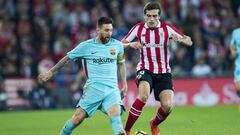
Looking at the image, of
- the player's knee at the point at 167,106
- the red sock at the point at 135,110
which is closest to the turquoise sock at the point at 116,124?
the red sock at the point at 135,110

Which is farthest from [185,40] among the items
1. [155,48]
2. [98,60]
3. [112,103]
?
[112,103]

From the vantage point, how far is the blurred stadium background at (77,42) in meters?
21.4

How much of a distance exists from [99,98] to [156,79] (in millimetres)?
1777

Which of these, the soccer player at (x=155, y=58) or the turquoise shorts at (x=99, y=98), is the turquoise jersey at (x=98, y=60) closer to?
the turquoise shorts at (x=99, y=98)

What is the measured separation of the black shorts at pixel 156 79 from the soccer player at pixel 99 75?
4.18 feet

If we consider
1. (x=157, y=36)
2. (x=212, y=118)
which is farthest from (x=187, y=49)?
(x=157, y=36)

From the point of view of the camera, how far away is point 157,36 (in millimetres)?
11680

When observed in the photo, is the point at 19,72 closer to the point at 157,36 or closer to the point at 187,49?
the point at 187,49

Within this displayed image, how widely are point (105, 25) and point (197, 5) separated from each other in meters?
14.0

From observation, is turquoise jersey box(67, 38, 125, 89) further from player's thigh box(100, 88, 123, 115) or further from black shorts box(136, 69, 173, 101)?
black shorts box(136, 69, 173, 101)

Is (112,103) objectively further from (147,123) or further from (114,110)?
(147,123)

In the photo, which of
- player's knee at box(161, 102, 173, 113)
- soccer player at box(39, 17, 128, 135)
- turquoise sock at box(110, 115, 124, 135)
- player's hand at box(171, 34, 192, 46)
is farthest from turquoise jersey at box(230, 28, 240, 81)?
turquoise sock at box(110, 115, 124, 135)

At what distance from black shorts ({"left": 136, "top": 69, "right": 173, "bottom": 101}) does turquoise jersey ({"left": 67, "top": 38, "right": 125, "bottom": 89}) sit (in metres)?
1.31

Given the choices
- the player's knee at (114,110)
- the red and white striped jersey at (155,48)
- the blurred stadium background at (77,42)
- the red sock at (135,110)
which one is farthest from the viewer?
the blurred stadium background at (77,42)
